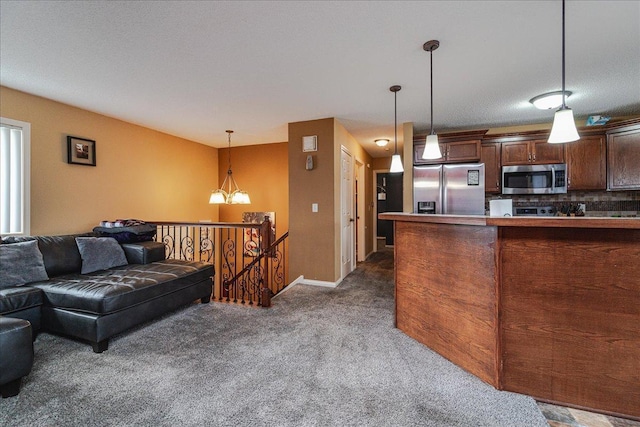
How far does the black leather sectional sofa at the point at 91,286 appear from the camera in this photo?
7.51ft

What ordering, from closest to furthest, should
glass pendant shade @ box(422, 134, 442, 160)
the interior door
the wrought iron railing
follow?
glass pendant shade @ box(422, 134, 442, 160), the wrought iron railing, the interior door

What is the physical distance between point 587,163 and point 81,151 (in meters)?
6.98

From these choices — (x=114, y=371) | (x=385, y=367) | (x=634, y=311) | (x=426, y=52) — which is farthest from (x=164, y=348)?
(x=426, y=52)

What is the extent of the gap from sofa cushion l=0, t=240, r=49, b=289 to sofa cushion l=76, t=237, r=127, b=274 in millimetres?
341

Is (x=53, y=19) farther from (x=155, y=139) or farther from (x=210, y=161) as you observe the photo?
(x=210, y=161)

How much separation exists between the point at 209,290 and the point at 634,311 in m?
3.63

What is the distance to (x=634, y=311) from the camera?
1.52 m

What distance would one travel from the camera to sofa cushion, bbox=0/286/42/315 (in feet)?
7.27

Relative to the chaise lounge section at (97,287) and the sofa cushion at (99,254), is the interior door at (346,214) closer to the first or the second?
the chaise lounge section at (97,287)

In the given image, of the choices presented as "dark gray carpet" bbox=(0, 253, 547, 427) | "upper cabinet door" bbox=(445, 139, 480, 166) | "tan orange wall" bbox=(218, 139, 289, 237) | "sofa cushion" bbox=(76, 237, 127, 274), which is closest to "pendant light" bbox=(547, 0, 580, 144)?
"dark gray carpet" bbox=(0, 253, 547, 427)

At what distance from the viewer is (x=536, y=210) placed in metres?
4.36

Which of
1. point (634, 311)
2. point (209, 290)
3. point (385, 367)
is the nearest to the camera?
point (634, 311)

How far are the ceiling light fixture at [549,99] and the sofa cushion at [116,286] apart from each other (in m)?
4.52

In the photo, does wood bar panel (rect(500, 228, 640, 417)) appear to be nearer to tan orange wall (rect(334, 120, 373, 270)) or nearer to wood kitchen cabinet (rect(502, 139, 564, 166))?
tan orange wall (rect(334, 120, 373, 270))
